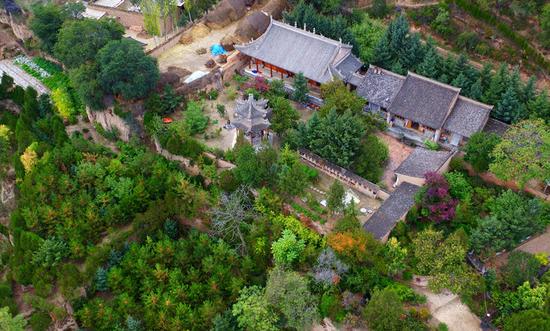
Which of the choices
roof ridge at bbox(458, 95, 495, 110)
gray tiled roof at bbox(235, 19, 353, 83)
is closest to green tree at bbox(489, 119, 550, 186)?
roof ridge at bbox(458, 95, 495, 110)

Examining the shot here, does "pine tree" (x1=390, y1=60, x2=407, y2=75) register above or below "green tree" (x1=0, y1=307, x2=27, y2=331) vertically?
above

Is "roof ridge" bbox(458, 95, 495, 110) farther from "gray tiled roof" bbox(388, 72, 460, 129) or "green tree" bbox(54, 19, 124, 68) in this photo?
"green tree" bbox(54, 19, 124, 68)

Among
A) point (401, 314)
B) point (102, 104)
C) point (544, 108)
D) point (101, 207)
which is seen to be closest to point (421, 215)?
point (401, 314)

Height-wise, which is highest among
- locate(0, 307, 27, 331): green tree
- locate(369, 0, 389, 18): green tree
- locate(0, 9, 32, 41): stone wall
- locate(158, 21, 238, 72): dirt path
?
locate(369, 0, 389, 18): green tree

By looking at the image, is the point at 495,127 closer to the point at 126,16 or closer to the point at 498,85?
the point at 498,85

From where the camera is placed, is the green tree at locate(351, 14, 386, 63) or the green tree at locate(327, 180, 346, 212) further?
the green tree at locate(351, 14, 386, 63)

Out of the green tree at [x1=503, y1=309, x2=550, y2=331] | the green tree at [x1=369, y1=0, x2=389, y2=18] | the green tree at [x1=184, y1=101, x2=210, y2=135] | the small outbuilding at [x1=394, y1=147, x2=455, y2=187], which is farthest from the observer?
the green tree at [x1=369, y1=0, x2=389, y2=18]

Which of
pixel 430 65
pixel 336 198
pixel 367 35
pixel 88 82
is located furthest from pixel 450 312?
pixel 88 82

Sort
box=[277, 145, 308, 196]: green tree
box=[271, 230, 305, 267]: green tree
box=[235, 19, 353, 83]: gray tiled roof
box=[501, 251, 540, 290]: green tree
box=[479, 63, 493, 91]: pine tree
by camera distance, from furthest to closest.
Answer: box=[235, 19, 353, 83]: gray tiled roof < box=[479, 63, 493, 91]: pine tree < box=[277, 145, 308, 196]: green tree < box=[271, 230, 305, 267]: green tree < box=[501, 251, 540, 290]: green tree
